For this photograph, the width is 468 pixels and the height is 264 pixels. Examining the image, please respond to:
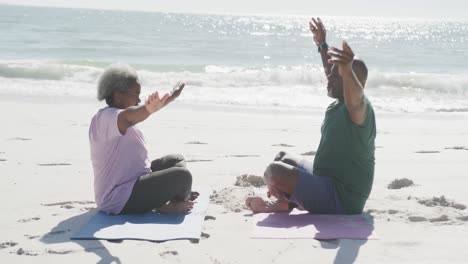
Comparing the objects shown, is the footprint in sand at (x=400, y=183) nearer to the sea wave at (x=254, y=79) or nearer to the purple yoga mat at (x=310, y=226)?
the purple yoga mat at (x=310, y=226)

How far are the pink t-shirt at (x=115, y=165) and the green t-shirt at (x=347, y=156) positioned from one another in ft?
4.43

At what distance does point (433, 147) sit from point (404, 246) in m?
4.22

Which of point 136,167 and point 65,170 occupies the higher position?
point 136,167

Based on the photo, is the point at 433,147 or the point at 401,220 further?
the point at 433,147

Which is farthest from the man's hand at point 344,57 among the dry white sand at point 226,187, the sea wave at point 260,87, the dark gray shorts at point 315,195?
the sea wave at point 260,87

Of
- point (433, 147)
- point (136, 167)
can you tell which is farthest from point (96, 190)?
point (433, 147)

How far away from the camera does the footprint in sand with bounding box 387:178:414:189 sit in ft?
17.4

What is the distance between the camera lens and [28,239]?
12.4ft

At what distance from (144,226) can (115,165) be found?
52 cm

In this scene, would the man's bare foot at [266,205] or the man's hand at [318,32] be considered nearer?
the man's bare foot at [266,205]

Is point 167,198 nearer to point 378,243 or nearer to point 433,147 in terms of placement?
Result: point 378,243

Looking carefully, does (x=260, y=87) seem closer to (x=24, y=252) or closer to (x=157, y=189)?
(x=157, y=189)

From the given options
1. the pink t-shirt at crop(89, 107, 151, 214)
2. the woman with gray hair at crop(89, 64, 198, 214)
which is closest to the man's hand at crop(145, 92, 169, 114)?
the woman with gray hair at crop(89, 64, 198, 214)

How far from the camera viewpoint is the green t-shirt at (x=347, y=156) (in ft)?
13.9
